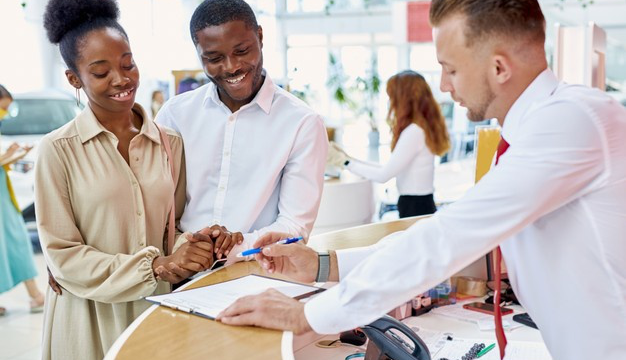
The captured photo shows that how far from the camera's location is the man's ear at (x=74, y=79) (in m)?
2.10

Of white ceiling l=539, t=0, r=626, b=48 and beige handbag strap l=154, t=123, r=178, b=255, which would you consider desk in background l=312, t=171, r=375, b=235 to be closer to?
beige handbag strap l=154, t=123, r=178, b=255

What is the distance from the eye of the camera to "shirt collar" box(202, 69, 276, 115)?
239 cm

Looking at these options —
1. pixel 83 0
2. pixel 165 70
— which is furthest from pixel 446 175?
pixel 83 0

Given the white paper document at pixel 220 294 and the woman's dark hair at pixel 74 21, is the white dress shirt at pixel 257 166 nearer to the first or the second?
the white paper document at pixel 220 294

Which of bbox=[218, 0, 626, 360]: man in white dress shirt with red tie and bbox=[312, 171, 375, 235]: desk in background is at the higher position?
bbox=[218, 0, 626, 360]: man in white dress shirt with red tie

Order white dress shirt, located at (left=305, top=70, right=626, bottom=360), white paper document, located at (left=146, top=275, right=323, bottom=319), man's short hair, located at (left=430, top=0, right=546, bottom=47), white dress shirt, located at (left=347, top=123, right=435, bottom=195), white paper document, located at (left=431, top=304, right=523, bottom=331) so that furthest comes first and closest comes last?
white dress shirt, located at (left=347, top=123, right=435, bottom=195) < white paper document, located at (left=431, top=304, right=523, bottom=331) < white paper document, located at (left=146, top=275, right=323, bottom=319) < man's short hair, located at (left=430, top=0, right=546, bottom=47) < white dress shirt, located at (left=305, top=70, right=626, bottom=360)

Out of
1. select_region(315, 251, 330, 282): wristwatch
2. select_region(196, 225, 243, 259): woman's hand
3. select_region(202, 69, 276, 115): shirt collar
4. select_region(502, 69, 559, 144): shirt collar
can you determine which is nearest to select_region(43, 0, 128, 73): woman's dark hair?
select_region(202, 69, 276, 115): shirt collar

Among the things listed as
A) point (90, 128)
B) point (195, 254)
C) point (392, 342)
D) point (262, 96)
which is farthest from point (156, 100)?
point (392, 342)

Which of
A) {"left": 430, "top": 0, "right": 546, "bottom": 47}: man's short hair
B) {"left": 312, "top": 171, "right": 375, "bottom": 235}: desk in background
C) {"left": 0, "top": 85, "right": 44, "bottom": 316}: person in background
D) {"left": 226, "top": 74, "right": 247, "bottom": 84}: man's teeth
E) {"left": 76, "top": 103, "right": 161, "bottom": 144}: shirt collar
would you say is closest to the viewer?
{"left": 430, "top": 0, "right": 546, "bottom": 47}: man's short hair

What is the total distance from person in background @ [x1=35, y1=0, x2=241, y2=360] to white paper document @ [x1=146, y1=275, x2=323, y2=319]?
9 cm

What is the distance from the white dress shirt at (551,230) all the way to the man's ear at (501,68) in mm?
59

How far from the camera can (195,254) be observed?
1993 millimetres

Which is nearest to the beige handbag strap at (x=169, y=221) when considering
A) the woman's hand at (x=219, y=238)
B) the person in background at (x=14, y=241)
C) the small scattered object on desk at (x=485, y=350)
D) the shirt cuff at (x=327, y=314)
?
the woman's hand at (x=219, y=238)

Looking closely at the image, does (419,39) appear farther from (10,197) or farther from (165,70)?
(10,197)
